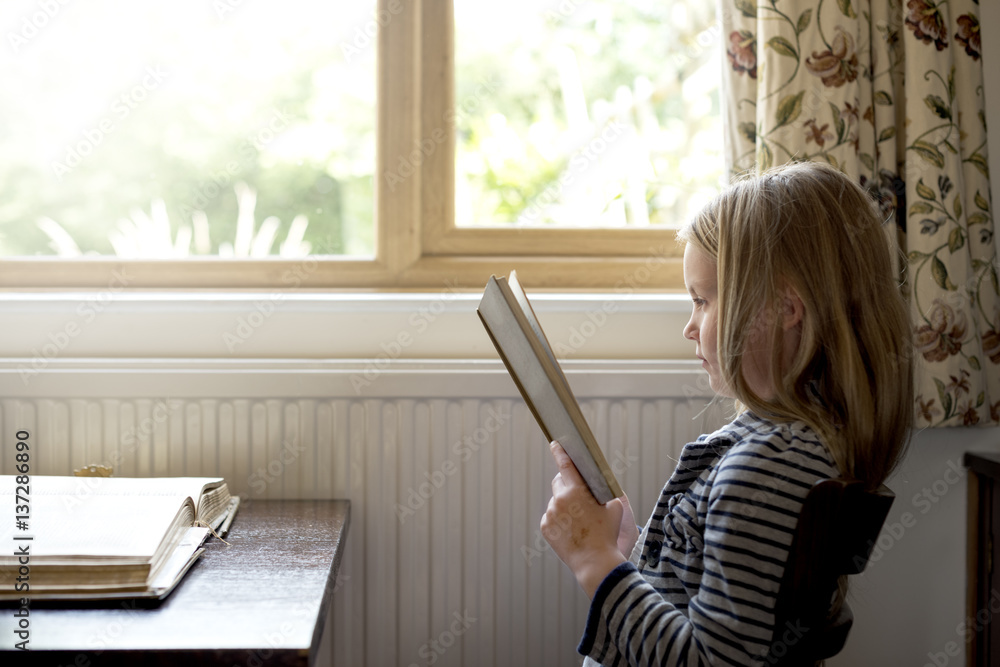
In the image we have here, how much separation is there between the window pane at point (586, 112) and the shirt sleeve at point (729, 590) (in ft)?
3.08

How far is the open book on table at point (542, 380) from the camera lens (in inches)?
31.7

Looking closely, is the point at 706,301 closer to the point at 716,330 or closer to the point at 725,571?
the point at 716,330

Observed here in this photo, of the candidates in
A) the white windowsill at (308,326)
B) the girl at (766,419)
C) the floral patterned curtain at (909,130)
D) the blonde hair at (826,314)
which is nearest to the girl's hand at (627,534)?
the girl at (766,419)

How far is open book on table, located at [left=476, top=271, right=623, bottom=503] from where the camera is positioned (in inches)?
31.7

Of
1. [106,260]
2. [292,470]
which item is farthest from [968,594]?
[106,260]

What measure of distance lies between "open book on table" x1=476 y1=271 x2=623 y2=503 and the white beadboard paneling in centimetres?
51

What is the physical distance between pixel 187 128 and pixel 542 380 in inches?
44.6

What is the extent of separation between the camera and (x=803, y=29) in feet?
4.38

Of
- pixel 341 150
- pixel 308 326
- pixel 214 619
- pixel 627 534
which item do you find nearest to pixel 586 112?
pixel 341 150

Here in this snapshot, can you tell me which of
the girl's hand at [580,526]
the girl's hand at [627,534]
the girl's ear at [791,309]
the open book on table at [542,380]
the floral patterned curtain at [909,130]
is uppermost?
the floral patterned curtain at [909,130]

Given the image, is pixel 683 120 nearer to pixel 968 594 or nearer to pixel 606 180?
pixel 606 180

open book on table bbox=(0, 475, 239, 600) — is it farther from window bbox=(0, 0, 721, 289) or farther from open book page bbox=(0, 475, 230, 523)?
window bbox=(0, 0, 721, 289)

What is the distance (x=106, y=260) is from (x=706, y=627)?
4.44 feet

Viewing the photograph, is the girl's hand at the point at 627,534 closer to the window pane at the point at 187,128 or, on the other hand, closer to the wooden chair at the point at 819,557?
the wooden chair at the point at 819,557
